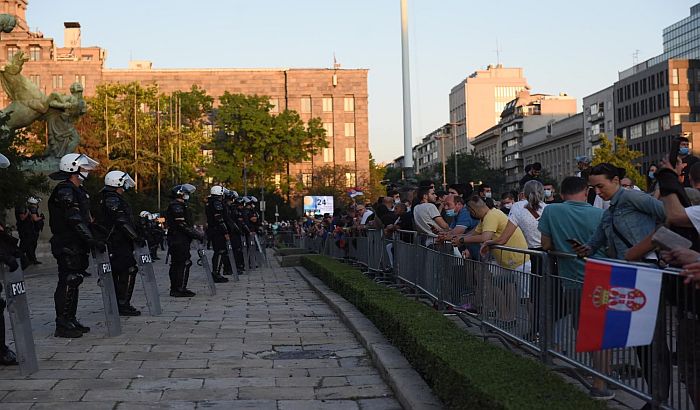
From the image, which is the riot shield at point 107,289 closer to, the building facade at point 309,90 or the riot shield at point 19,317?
the riot shield at point 19,317

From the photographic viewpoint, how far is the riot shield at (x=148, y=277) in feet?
47.9

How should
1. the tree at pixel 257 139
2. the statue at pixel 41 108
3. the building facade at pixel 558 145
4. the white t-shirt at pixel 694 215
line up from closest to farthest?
1. the white t-shirt at pixel 694 215
2. the statue at pixel 41 108
3. the tree at pixel 257 139
4. the building facade at pixel 558 145

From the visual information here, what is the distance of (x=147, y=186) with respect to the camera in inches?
3359

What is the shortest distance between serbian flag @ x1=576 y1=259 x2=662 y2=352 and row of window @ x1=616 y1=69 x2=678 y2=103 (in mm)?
107335

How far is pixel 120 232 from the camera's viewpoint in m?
14.4

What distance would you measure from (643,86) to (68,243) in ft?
362

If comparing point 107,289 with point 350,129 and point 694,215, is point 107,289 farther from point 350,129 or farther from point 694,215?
point 350,129

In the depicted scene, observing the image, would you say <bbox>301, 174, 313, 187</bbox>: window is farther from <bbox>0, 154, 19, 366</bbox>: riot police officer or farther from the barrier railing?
<bbox>0, 154, 19, 366</bbox>: riot police officer

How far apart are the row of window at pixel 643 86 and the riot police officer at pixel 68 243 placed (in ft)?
338

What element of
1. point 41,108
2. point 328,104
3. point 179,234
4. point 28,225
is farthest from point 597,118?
point 179,234

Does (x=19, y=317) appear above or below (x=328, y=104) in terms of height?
below

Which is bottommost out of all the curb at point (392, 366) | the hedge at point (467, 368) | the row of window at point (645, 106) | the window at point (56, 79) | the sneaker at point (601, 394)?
the curb at point (392, 366)

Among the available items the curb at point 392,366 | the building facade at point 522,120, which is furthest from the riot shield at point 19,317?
the building facade at point 522,120

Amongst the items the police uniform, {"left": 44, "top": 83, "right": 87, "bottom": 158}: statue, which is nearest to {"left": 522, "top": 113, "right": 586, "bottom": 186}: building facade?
{"left": 44, "top": 83, "right": 87, "bottom": 158}: statue
